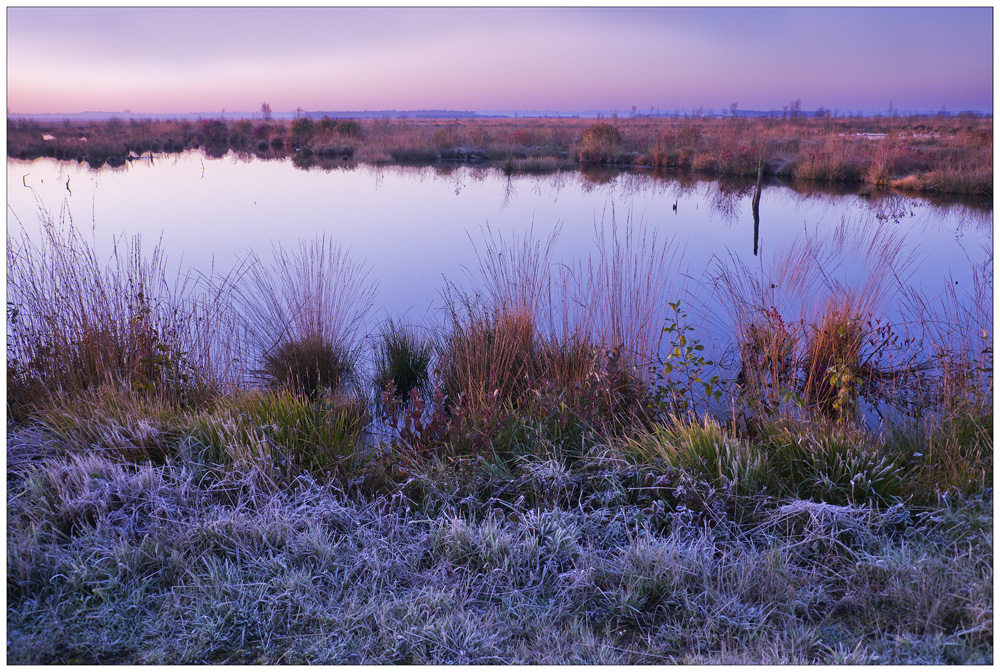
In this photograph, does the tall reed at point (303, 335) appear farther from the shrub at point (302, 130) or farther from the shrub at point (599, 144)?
the shrub at point (302, 130)

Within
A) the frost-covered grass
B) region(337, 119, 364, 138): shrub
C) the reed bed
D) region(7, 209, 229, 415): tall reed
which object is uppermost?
region(337, 119, 364, 138): shrub

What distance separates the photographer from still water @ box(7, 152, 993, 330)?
8.28 meters

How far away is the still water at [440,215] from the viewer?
27.2 ft

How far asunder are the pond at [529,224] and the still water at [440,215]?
0.04 metres

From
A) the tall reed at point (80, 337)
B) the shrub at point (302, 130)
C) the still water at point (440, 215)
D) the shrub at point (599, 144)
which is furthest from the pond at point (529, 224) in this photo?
the shrub at point (302, 130)

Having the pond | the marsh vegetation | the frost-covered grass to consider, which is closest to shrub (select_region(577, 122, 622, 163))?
the pond

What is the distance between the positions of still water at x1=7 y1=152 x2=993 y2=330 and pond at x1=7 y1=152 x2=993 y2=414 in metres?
0.04

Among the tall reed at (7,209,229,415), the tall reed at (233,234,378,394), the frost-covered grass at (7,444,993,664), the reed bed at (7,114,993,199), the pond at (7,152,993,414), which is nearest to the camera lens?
the frost-covered grass at (7,444,993,664)

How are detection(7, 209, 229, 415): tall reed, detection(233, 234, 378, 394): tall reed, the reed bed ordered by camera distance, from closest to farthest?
detection(7, 209, 229, 415): tall reed
detection(233, 234, 378, 394): tall reed
the reed bed

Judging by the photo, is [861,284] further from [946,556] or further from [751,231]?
[751,231]

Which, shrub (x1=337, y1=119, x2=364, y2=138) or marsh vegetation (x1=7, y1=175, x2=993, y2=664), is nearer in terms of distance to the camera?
marsh vegetation (x1=7, y1=175, x2=993, y2=664)

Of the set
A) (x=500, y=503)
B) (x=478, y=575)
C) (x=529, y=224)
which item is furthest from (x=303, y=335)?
(x=529, y=224)

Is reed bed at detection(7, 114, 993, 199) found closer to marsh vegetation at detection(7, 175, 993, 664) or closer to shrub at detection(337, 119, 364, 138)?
shrub at detection(337, 119, 364, 138)

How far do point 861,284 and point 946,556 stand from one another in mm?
3515
